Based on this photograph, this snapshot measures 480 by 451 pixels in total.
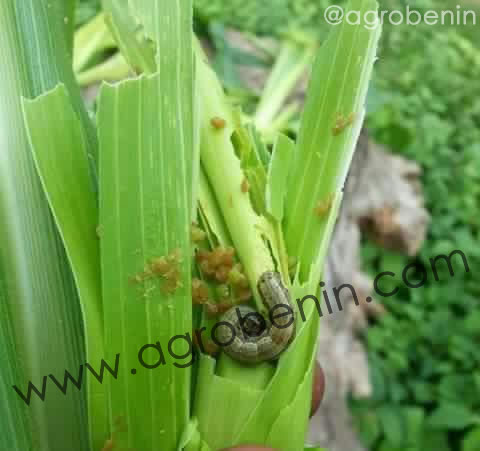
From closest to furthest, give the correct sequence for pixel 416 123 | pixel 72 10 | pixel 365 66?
pixel 365 66 < pixel 72 10 < pixel 416 123

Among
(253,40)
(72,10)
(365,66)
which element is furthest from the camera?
(253,40)

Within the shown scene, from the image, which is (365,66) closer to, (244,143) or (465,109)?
(244,143)

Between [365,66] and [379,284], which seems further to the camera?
[379,284]

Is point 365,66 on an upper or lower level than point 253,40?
lower

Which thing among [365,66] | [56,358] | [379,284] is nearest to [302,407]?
[56,358]

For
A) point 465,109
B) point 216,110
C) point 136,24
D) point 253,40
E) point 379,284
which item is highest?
point 253,40

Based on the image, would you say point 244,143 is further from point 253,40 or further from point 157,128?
point 253,40

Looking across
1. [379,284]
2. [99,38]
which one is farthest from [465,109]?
[99,38]
